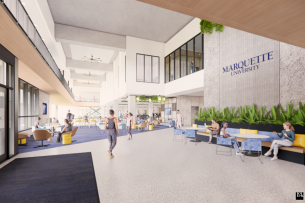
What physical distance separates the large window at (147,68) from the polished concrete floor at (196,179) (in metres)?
10.6

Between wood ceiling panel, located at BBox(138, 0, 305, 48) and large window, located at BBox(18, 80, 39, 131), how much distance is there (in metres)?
10.4

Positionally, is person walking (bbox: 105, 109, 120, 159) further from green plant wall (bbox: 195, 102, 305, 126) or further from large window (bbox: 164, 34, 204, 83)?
large window (bbox: 164, 34, 204, 83)

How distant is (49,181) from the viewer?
3.38 metres

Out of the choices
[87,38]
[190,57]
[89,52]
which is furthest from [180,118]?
[89,52]

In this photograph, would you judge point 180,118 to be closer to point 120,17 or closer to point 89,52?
point 120,17

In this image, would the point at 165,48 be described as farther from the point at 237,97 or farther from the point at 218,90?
the point at 237,97

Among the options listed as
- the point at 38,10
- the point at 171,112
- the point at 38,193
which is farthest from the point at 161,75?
the point at 38,193

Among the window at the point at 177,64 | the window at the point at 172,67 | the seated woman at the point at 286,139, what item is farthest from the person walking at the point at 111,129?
the window at the point at 172,67

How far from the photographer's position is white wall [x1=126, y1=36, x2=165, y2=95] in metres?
14.1

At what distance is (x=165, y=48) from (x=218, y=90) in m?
8.53

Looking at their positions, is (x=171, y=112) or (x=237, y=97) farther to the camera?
(x=171, y=112)

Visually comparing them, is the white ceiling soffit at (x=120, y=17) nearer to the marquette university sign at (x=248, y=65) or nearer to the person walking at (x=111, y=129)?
the marquette university sign at (x=248, y=65)

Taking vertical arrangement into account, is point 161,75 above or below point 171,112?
above

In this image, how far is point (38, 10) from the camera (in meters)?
8.02
